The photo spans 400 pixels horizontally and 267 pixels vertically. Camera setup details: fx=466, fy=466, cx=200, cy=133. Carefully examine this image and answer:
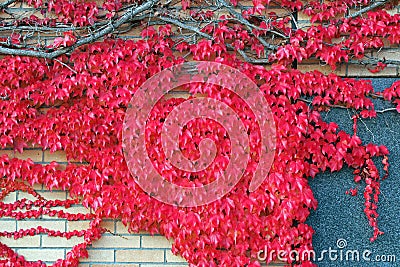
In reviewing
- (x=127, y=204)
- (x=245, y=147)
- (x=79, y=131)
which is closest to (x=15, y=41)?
(x=79, y=131)

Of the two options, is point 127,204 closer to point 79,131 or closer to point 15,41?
point 79,131

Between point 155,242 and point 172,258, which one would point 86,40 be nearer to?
point 155,242

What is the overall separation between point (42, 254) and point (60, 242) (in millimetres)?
161

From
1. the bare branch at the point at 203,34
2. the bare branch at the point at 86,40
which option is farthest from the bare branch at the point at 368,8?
the bare branch at the point at 86,40

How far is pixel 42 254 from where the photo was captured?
3.41m

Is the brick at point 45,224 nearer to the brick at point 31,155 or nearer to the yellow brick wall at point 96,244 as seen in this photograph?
the yellow brick wall at point 96,244

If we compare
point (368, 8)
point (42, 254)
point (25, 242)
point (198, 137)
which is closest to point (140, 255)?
point (42, 254)

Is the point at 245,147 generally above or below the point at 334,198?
above

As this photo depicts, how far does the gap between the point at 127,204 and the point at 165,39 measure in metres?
1.22

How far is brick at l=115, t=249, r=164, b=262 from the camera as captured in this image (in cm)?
336

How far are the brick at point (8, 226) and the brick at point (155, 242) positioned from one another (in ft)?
3.18

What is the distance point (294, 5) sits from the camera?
11.1 feet

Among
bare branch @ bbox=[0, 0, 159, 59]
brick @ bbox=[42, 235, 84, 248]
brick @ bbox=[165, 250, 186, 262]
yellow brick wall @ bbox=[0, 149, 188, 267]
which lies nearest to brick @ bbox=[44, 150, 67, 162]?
yellow brick wall @ bbox=[0, 149, 188, 267]

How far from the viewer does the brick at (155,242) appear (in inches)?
133
